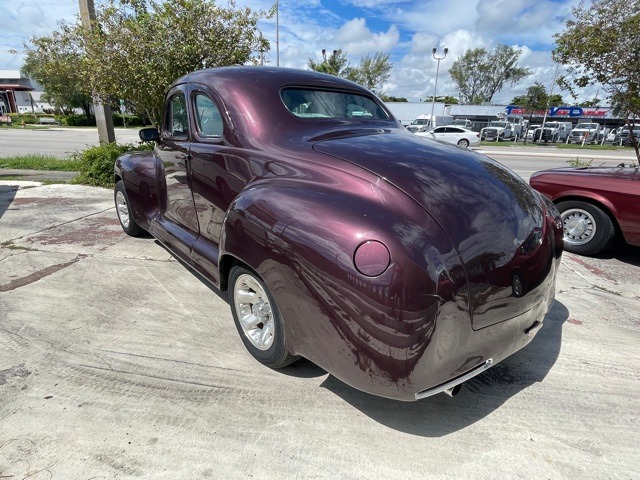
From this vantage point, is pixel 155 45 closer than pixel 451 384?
No

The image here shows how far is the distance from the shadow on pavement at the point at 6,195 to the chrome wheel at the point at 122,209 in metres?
2.47

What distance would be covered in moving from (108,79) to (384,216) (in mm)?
8028

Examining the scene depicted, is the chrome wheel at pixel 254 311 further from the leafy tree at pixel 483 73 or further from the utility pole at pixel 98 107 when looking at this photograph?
the leafy tree at pixel 483 73

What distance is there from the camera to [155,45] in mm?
7355

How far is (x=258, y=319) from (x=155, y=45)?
6.83 m

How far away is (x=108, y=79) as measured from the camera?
7.79m

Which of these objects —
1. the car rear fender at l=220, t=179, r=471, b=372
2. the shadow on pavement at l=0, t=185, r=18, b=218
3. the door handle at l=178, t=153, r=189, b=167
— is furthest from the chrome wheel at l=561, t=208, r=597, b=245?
the shadow on pavement at l=0, t=185, r=18, b=218

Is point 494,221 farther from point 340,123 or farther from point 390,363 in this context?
point 340,123

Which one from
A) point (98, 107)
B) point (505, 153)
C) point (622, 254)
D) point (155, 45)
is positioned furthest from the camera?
point (505, 153)

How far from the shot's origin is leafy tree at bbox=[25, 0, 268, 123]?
Answer: 24.4 ft

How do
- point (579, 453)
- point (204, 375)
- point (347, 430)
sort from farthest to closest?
point (204, 375), point (347, 430), point (579, 453)

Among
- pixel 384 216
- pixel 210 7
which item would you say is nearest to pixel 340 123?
pixel 384 216

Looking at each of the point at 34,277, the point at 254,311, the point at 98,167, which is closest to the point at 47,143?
the point at 98,167

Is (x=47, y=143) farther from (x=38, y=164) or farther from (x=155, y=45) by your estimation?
(x=155, y=45)
